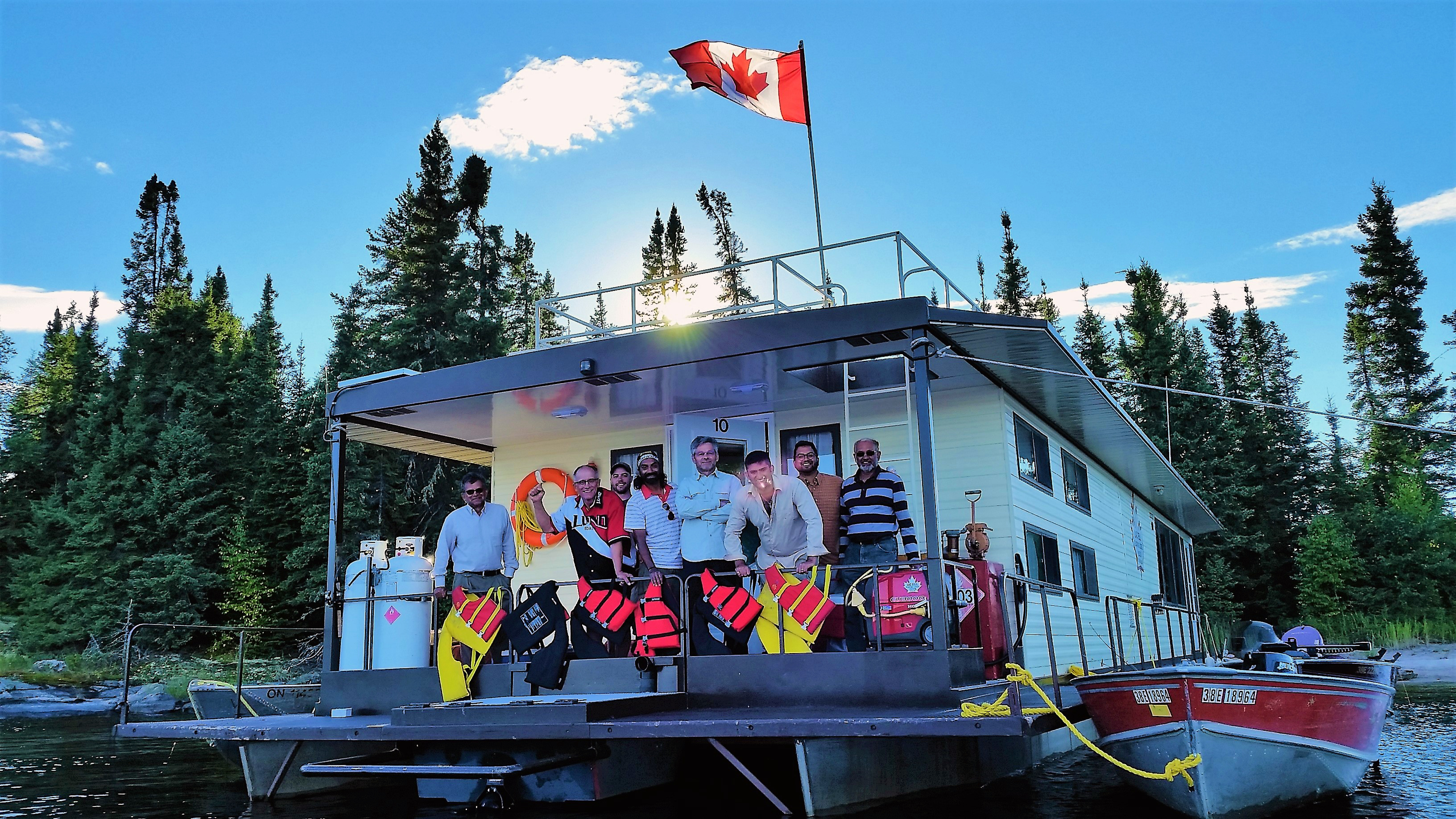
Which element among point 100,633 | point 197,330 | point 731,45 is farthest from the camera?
point 197,330

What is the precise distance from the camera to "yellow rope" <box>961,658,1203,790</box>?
19.2 feet

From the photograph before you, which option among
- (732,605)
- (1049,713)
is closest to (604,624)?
(732,605)

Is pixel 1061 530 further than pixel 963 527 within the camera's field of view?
Yes

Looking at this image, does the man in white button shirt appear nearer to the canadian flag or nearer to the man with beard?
the man with beard

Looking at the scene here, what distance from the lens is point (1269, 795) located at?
6.82 m

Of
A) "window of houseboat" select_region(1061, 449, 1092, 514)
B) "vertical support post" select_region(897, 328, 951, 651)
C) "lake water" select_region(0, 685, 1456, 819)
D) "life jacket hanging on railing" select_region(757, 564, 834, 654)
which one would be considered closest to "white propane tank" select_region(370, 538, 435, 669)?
"lake water" select_region(0, 685, 1456, 819)

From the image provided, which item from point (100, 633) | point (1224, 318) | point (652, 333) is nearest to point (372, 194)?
point (100, 633)

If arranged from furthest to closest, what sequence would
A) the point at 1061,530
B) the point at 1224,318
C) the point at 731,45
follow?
1. the point at 1224,318
2. the point at 1061,530
3. the point at 731,45

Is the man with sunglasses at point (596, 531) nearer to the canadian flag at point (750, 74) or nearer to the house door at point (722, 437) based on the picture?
the house door at point (722, 437)

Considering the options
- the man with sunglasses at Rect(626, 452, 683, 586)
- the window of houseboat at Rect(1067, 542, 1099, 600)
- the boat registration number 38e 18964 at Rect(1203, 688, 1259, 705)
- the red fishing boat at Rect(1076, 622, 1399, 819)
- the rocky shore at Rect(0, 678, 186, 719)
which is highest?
the man with sunglasses at Rect(626, 452, 683, 586)

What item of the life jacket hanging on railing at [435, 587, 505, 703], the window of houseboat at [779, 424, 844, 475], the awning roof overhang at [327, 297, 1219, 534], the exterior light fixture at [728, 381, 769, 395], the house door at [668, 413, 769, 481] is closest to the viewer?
the awning roof overhang at [327, 297, 1219, 534]

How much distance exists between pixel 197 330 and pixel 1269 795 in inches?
1648

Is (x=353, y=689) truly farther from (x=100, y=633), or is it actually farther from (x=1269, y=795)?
(x=100, y=633)

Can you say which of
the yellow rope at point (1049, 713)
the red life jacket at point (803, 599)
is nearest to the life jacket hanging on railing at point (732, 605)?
the red life jacket at point (803, 599)
